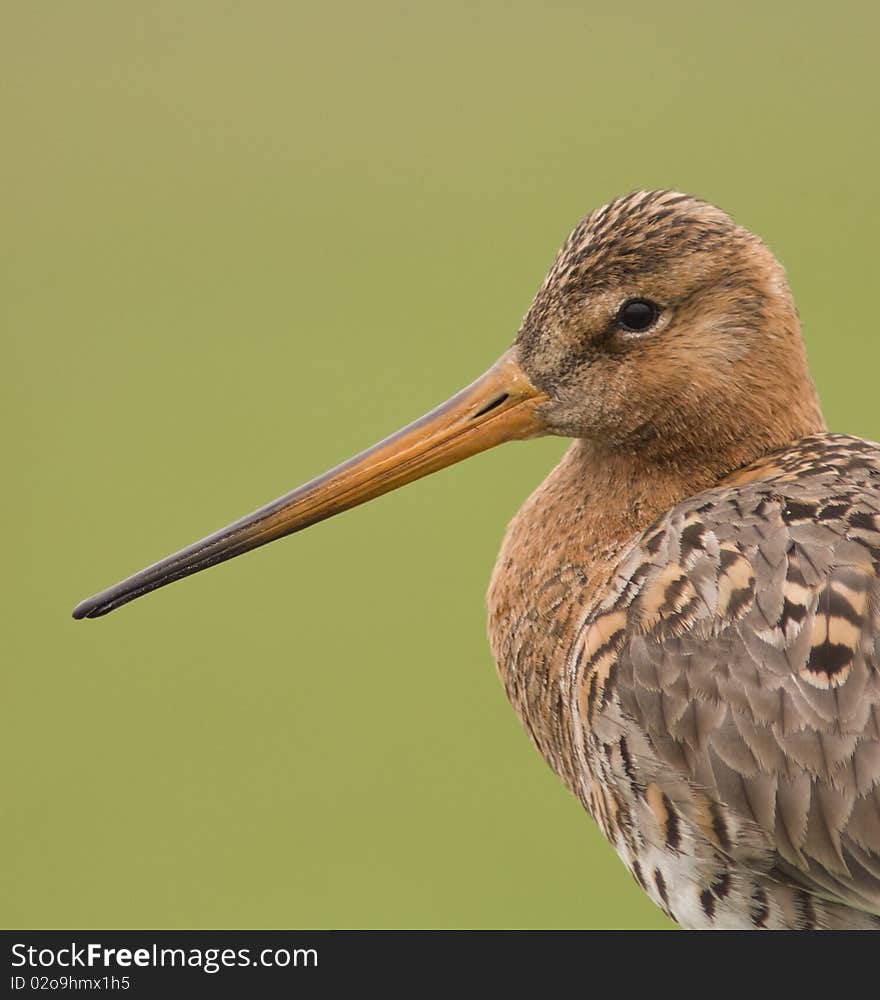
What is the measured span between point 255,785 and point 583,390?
356cm

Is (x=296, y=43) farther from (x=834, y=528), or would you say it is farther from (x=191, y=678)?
(x=834, y=528)

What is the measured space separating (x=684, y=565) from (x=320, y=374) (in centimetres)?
612

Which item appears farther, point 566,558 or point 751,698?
point 566,558

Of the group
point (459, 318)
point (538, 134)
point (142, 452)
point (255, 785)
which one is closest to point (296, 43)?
point (538, 134)

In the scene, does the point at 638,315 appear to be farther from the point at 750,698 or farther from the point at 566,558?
the point at 750,698

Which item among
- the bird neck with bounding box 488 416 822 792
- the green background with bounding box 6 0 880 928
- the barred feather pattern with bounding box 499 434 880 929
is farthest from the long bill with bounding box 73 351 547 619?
the green background with bounding box 6 0 880 928

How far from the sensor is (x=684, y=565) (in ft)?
12.9

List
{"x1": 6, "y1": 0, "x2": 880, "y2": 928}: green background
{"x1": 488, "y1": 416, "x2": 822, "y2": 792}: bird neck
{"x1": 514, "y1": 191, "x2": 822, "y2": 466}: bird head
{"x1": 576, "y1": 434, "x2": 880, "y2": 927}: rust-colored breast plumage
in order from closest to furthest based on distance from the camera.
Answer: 1. {"x1": 576, "y1": 434, "x2": 880, "y2": 927}: rust-colored breast plumage
2. {"x1": 514, "y1": 191, "x2": 822, "y2": 466}: bird head
3. {"x1": 488, "y1": 416, "x2": 822, "y2": 792}: bird neck
4. {"x1": 6, "y1": 0, "x2": 880, "y2": 928}: green background

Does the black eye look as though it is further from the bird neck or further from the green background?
the green background

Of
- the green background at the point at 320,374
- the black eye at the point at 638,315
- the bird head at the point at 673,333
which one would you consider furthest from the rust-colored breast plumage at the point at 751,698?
the green background at the point at 320,374

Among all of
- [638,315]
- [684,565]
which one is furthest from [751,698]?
[638,315]

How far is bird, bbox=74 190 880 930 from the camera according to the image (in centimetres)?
372

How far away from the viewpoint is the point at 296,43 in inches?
535

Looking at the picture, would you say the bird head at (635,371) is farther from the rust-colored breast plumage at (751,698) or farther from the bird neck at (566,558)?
the rust-colored breast plumage at (751,698)
